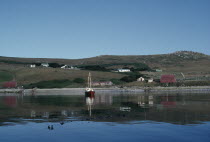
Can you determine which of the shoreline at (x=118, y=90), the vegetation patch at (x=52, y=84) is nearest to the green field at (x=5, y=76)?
the vegetation patch at (x=52, y=84)

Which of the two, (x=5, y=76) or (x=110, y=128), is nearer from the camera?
(x=110, y=128)

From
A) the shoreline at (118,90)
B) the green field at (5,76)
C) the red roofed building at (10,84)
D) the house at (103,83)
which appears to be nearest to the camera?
the shoreline at (118,90)

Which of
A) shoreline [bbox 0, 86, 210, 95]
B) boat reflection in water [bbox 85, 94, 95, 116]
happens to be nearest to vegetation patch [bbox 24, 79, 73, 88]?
shoreline [bbox 0, 86, 210, 95]

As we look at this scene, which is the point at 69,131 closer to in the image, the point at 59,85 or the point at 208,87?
the point at 208,87

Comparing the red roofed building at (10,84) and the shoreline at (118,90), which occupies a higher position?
the red roofed building at (10,84)

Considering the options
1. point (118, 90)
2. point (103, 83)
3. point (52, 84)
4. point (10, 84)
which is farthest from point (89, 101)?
point (10, 84)

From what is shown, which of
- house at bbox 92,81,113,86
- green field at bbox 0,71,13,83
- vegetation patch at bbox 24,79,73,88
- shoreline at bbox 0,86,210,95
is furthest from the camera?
green field at bbox 0,71,13,83

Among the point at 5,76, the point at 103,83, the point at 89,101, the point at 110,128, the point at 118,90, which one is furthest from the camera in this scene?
the point at 5,76

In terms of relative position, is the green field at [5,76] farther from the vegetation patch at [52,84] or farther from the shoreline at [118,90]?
the shoreline at [118,90]

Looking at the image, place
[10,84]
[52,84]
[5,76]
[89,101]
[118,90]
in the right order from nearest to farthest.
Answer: [89,101], [118,90], [52,84], [10,84], [5,76]

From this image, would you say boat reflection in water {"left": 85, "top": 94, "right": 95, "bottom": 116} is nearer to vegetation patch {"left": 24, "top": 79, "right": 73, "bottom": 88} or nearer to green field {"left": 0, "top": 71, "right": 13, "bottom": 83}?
vegetation patch {"left": 24, "top": 79, "right": 73, "bottom": 88}

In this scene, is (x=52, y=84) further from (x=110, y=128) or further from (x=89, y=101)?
(x=110, y=128)

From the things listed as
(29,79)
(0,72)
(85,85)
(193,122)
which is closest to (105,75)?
(85,85)

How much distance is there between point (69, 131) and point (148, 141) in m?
6.98
